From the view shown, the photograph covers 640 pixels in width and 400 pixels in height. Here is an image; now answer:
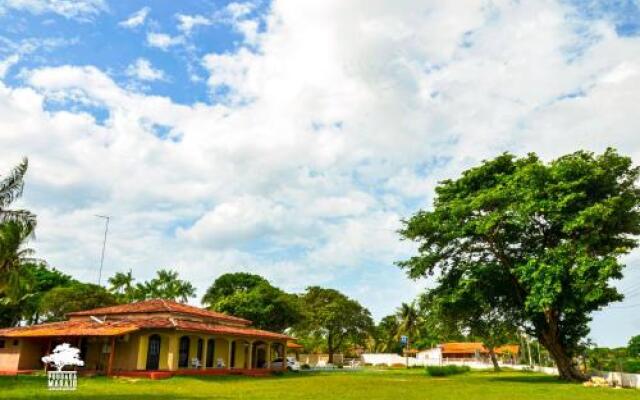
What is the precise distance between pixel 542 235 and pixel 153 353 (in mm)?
25257

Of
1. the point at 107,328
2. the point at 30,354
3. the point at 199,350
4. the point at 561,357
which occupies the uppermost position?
the point at 107,328

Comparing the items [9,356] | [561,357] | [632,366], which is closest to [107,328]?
[9,356]

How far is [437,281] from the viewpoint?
37844 mm

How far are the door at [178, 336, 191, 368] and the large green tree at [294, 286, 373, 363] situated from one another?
37229 millimetres

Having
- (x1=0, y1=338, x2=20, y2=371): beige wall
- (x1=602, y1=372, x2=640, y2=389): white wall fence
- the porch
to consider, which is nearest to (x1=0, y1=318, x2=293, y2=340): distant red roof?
the porch

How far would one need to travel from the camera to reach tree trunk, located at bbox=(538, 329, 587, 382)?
35.2 meters

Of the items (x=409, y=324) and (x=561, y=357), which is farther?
(x=409, y=324)

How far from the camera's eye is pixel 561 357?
3572 cm

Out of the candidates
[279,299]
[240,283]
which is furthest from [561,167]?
[240,283]

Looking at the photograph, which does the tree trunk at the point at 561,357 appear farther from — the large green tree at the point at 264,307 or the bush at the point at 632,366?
the large green tree at the point at 264,307

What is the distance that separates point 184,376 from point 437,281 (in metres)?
17.9

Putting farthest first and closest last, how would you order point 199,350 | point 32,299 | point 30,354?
1. point 32,299
2. point 199,350
3. point 30,354

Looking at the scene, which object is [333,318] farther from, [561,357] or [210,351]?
[561,357]

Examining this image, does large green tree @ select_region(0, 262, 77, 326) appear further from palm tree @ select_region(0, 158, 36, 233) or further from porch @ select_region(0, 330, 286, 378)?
palm tree @ select_region(0, 158, 36, 233)
